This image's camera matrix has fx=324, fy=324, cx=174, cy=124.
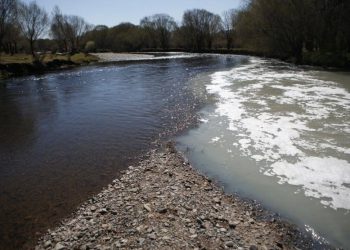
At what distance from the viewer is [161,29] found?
124 metres

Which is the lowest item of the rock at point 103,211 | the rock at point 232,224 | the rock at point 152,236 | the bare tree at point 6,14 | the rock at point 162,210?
the rock at point 232,224

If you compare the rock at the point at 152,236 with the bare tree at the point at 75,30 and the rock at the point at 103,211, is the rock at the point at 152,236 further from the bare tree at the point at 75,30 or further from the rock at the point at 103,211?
the bare tree at the point at 75,30

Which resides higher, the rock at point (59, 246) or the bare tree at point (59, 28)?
the bare tree at point (59, 28)

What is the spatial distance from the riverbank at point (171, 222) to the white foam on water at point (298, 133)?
2210 mm

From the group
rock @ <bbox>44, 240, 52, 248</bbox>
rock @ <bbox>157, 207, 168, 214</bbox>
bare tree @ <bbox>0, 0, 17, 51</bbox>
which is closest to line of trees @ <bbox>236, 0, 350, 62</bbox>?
rock @ <bbox>157, 207, 168, 214</bbox>

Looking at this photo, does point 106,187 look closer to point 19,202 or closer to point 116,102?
point 19,202

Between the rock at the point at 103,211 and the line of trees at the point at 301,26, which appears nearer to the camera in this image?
the rock at the point at 103,211

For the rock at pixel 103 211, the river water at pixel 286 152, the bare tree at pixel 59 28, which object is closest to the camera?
the rock at pixel 103 211

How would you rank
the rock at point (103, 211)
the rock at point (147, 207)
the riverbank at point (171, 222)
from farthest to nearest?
the rock at point (103, 211) → the rock at point (147, 207) → the riverbank at point (171, 222)

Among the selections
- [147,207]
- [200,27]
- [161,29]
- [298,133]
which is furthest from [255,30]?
[161,29]

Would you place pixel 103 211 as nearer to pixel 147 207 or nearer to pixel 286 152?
pixel 147 207

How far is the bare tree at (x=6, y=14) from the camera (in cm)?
5962

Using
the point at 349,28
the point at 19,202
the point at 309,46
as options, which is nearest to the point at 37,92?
the point at 19,202

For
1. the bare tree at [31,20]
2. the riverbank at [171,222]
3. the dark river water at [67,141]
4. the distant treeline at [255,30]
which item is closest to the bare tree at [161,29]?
the distant treeline at [255,30]
